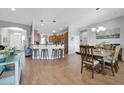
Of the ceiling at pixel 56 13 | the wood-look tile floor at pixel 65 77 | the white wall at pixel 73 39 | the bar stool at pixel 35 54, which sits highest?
the ceiling at pixel 56 13

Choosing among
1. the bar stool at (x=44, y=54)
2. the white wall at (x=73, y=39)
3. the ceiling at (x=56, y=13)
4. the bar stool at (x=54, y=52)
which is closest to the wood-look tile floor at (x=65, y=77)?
the bar stool at (x=44, y=54)

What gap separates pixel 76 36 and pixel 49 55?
4916 millimetres

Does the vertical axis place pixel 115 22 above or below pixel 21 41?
above

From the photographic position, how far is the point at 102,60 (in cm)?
346

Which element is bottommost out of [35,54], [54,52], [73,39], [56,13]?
[35,54]

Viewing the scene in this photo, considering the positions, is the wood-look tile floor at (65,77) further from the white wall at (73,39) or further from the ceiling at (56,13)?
the white wall at (73,39)

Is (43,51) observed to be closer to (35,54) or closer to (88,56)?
(35,54)

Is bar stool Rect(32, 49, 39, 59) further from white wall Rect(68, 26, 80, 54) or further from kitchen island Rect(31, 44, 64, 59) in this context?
white wall Rect(68, 26, 80, 54)

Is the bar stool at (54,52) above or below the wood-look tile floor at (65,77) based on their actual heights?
above

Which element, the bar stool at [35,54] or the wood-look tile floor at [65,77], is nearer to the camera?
the wood-look tile floor at [65,77]

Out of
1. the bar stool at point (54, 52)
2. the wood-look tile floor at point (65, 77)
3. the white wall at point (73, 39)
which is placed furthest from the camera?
the white wall at point (73, 39)

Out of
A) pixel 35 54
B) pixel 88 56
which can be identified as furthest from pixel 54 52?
pixel 88 56
